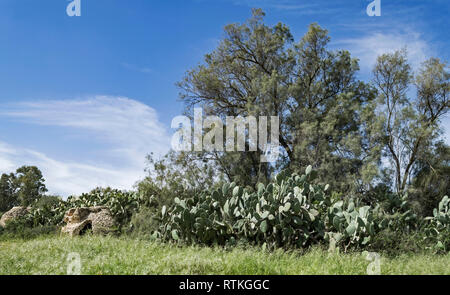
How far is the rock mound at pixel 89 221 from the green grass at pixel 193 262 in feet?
7.71

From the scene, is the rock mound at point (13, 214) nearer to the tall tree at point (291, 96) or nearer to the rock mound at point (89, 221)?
the rock mound at point (89, 221)

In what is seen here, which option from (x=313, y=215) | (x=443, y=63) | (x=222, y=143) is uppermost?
(x=443, y=63)

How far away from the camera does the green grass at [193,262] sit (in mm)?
4633

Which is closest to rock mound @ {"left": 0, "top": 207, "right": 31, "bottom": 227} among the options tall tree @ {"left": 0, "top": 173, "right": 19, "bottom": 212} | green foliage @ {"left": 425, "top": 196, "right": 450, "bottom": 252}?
tall tree @ {"left": 0, "top": 173, "right": 19, "bottom": 212}

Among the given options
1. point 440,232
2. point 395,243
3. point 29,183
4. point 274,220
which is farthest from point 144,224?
point 29,183

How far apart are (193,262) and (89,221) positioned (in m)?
5.48

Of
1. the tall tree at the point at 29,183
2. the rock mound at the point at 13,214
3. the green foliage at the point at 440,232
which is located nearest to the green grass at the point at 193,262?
the green foliage at the point at 440,232

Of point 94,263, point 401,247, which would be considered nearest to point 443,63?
point 401,247

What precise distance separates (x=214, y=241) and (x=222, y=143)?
231 inches

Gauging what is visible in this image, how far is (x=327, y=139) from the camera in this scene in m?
11.9

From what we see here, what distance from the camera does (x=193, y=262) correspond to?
4664 millimetres

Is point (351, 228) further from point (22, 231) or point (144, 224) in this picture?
point (22, 231)
